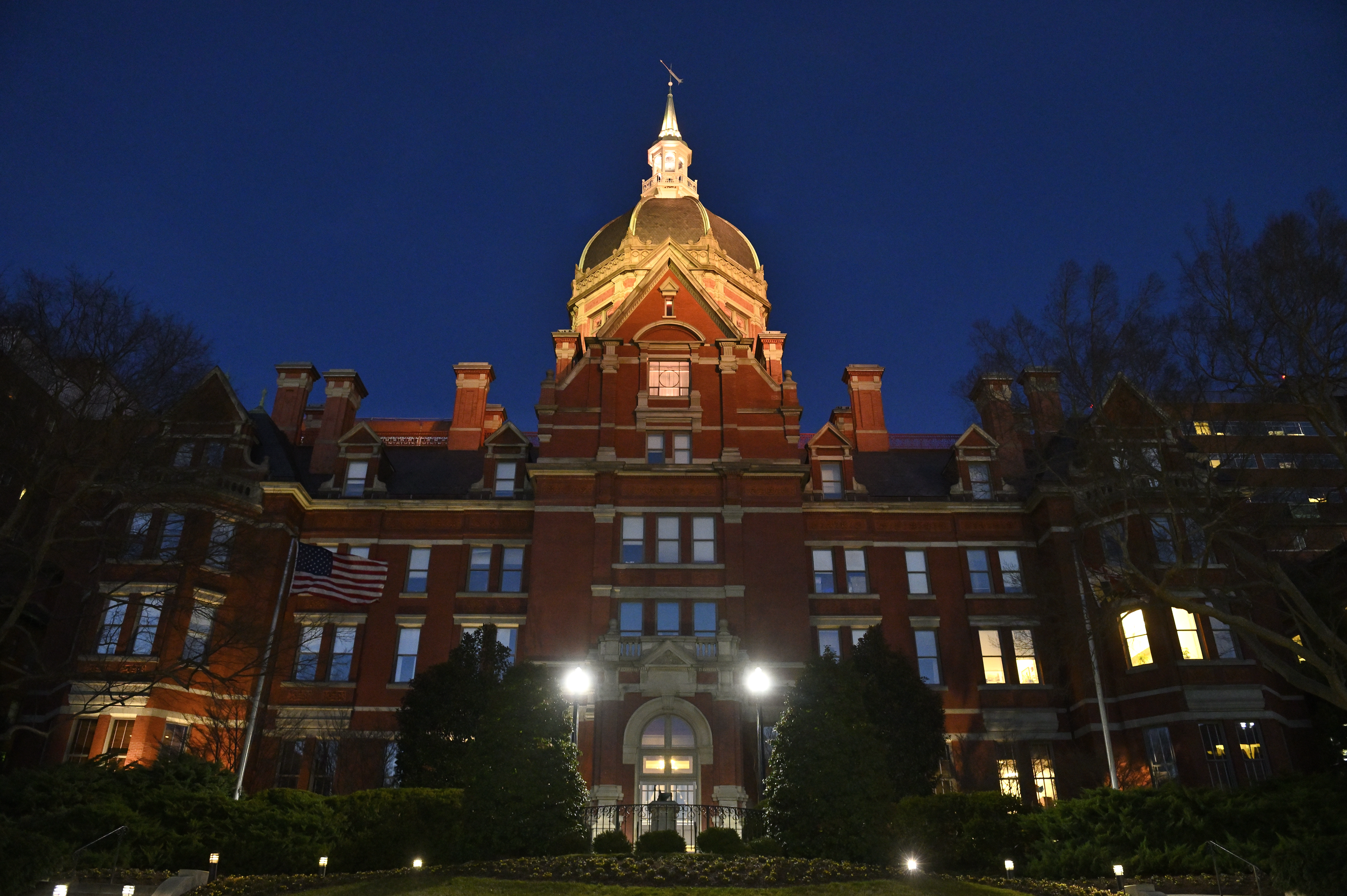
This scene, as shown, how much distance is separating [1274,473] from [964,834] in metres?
12.2

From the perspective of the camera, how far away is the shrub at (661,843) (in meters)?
23.0

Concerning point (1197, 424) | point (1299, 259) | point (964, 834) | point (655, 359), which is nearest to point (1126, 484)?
point (1197, 424)

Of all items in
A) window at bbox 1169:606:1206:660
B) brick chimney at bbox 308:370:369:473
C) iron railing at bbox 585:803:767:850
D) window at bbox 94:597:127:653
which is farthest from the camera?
brick chimney at bbox 308:370:369:473

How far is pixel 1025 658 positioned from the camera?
36.5 metres

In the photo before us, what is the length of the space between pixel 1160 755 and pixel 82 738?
33856 millimetres

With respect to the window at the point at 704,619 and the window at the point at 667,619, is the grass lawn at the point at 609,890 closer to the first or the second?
the window at the point at 704,619

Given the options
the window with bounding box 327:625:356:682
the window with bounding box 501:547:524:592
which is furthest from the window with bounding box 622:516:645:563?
the window with bounding box 327:625:356:682

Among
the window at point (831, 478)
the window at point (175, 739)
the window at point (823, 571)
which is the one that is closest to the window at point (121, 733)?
the window at point (175, 739)

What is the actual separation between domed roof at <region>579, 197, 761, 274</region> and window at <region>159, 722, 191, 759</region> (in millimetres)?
33590

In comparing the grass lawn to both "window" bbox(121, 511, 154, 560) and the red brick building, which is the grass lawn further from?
"window" bbox(121, 511, 154, 560)

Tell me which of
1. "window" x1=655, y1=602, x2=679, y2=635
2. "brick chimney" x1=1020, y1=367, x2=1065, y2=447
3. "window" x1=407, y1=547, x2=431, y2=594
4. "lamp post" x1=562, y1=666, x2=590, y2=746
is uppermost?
"brick chimney" x1=1020, y1=367, x2=1065, y2=447

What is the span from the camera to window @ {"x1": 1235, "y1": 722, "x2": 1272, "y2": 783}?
31000 mm

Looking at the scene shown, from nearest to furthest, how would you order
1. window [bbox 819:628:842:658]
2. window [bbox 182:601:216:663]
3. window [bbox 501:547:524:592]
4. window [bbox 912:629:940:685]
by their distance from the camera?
window [bbox 182:601:216:663], window [bbox 912:629:940:685], window [bbox 819:628:842:658], window [bbox 501:547:524:592]

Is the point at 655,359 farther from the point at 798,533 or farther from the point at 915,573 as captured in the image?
the point at 915,573
